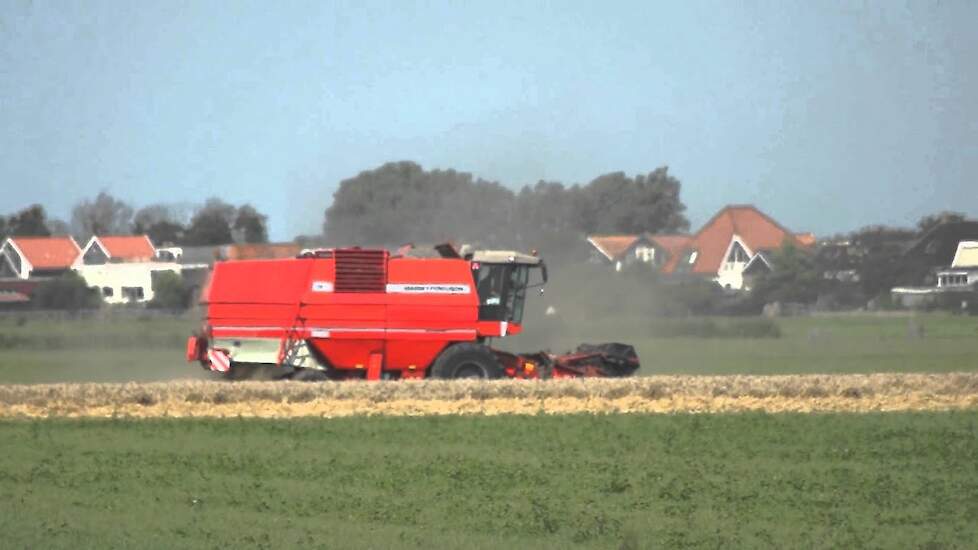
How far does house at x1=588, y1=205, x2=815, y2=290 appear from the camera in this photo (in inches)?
2282

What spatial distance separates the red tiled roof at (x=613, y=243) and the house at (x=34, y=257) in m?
21.6

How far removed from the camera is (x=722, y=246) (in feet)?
207

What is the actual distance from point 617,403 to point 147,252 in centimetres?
4204

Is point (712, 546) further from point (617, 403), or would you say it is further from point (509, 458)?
point (617, 403)

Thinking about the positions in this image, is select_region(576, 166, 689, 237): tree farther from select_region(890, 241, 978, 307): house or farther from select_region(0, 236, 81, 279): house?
select_region(0, 236, 81, 279): house

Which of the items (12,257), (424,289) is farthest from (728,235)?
(424,289)

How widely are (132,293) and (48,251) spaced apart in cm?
882

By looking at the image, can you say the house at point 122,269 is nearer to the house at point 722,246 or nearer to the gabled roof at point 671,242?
the house at point 722,246

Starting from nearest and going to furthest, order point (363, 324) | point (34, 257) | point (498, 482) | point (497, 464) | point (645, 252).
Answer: point (498, 482) < point (497, 464) < point (363, 324) < point (34, 257) < point (645, 252)

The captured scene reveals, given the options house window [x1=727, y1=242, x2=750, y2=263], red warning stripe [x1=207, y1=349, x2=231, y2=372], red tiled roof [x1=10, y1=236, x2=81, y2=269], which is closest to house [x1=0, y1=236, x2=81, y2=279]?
red tiled roof [x1=10, y1=236, x2=81, y2=269]

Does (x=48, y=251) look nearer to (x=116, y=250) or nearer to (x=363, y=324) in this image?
(x=116, y=250)

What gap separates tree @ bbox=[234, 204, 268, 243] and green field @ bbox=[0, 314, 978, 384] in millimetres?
18463

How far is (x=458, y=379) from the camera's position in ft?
91.6

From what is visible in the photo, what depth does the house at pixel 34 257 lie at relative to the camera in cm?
6025
